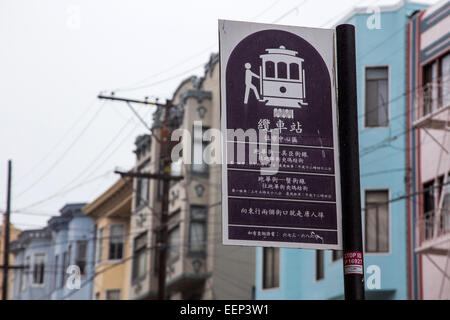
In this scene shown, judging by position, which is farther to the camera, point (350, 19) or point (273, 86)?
point (350, 19)

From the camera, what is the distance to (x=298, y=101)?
7.73 m

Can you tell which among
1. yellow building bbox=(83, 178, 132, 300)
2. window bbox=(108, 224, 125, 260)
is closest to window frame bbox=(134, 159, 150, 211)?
yellow building bbox=(83, 178, 132, 300)

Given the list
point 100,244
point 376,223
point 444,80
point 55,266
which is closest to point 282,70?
point 444,80

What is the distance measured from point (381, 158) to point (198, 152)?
41.3 feet

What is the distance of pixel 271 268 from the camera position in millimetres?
34000

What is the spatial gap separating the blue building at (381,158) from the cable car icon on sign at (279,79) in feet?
62.1

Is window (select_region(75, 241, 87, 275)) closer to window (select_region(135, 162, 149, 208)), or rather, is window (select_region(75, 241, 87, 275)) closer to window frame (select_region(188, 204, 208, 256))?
window (select_region(135, 162, 149, 208))

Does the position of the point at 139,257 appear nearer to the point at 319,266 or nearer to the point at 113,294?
the point at 113,294

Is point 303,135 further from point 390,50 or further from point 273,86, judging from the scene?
point 390,50

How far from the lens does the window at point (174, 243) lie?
134 feet

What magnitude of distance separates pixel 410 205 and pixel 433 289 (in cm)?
291

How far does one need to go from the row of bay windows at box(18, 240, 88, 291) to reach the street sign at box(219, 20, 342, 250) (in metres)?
49.3

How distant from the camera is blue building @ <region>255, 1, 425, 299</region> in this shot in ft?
88.6

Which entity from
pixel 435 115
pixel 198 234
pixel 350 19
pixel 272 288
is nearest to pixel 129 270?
pixel 198 234
